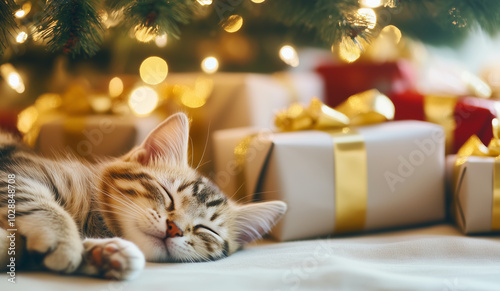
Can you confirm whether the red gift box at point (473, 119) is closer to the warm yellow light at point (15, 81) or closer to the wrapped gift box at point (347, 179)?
the wrapped gift box at point (347, 179)

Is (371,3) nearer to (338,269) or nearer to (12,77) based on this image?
(338,269)

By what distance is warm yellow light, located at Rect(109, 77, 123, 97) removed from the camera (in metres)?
1.20

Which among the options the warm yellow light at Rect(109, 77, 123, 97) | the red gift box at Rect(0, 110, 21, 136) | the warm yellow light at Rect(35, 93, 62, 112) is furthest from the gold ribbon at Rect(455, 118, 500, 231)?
the red gift box at Rect(0, 110, 21, 136)

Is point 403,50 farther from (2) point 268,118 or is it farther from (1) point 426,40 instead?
(2) point 268,118

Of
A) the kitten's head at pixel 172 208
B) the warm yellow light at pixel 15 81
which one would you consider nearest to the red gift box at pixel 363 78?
the kitten's head at pixel 172 208

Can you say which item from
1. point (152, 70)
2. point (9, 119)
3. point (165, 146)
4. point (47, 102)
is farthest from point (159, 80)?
point (165, 146)

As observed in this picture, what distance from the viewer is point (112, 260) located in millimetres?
526

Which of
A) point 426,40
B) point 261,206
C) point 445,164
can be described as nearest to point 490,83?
point 426,40

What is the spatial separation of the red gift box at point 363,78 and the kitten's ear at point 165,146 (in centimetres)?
70

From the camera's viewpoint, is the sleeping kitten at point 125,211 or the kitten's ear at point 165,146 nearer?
the sleeping kitten at point 125,211

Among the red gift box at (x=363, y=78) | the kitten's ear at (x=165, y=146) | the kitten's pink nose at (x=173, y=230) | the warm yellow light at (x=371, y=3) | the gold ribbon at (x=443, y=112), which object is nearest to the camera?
the kitten's pink nose at (x=173, y=230)

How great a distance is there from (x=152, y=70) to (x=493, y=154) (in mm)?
912

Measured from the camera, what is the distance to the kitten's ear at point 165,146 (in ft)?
2.44

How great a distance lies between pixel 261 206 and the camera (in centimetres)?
76
